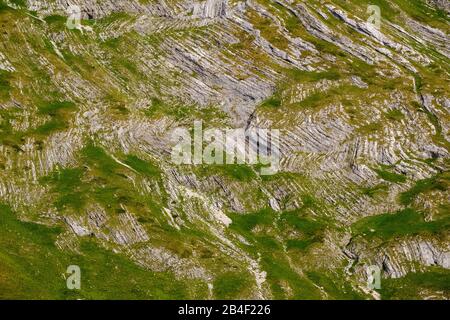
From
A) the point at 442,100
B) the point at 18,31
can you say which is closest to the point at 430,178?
the point at 442,100

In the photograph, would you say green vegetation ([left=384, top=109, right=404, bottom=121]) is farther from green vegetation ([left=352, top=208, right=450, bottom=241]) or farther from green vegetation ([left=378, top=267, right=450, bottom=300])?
green vegetation ([left=378, top=267, right=450, bottom=300])

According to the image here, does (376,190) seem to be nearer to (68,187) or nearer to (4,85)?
(68,187)

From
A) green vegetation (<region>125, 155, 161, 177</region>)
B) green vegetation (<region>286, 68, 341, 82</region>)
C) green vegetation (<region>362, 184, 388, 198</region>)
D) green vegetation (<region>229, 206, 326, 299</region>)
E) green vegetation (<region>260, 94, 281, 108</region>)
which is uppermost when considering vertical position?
green vegetation (<region>286, 68, 341, 82</region>)

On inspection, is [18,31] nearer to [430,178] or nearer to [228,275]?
[228,275]

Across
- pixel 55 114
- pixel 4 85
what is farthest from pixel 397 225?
pixel 4 85

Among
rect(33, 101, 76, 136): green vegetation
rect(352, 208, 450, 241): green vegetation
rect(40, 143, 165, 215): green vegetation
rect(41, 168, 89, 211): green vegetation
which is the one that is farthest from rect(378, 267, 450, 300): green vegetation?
rect(33, 101, 76, 136): green vegetation
